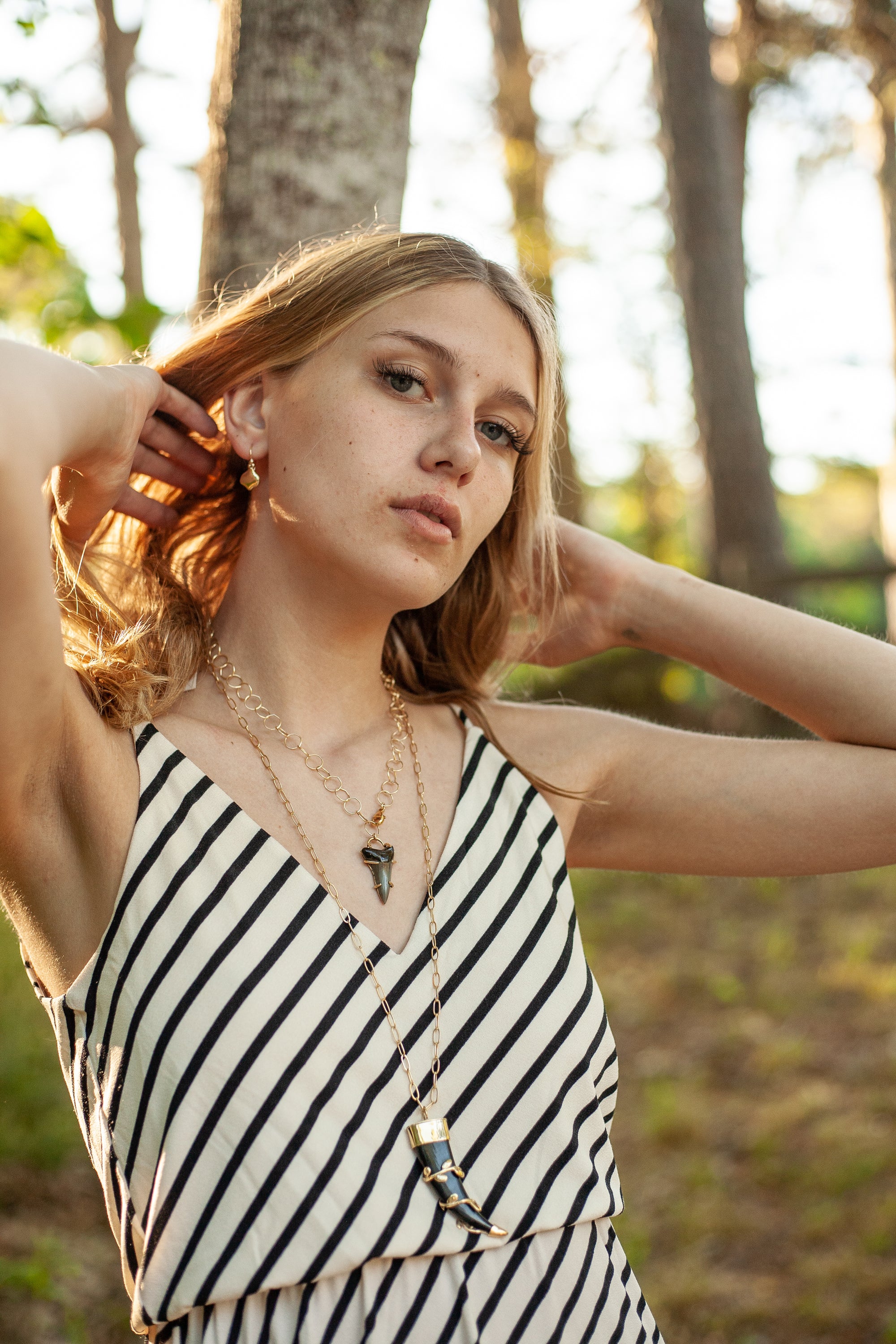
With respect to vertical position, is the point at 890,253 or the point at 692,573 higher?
the point at 890,253

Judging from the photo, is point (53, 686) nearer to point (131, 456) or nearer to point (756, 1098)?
point (131, 456)

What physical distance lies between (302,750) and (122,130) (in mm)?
9537

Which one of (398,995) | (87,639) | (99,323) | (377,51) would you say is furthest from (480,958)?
(99,323)

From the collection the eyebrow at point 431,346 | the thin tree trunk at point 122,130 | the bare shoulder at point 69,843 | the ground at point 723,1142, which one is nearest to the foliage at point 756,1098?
the ground at point 723,1142

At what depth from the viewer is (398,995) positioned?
158 cm

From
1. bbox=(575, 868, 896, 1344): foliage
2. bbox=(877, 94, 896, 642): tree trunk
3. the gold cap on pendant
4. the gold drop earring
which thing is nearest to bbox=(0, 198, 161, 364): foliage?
the gold drop earring

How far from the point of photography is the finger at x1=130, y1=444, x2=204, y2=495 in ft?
6.17

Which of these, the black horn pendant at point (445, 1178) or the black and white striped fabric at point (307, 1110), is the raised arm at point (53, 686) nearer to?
the black and white striped fabric at point (307, 1110)

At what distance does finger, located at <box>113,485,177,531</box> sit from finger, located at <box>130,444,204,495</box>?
4cm

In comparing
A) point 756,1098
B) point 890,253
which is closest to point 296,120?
point 756,1098

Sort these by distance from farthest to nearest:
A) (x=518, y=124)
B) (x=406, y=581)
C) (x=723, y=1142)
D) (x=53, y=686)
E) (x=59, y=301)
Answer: (x=518, y=124)
(x=723, y=1142)
(x=59, y=301)
(x=406, y=581)
(x=53, y=686)

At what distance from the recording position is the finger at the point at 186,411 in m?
1.84

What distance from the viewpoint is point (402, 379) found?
1.73 metres

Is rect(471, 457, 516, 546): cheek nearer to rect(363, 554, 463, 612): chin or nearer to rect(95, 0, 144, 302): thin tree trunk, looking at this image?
rect(363, 554, 463, 612): chin
